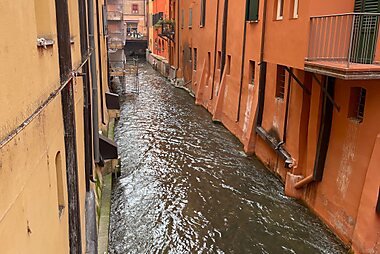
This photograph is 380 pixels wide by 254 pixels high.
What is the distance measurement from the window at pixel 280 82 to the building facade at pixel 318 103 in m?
0.03

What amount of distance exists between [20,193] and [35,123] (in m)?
0.74

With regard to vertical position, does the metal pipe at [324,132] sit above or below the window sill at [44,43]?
below

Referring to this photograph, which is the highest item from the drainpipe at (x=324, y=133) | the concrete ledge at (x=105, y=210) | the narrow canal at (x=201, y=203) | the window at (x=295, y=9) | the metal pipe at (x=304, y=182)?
the window at (x=295, y=9)

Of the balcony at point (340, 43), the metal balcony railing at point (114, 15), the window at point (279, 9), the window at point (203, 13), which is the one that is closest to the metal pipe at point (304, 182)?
the balcony at point (340, 43)

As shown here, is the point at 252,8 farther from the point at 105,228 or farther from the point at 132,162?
the point at 105,228

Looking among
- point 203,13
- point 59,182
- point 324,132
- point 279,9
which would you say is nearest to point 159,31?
point 203,13

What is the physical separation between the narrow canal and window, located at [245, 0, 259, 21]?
480 centimetres

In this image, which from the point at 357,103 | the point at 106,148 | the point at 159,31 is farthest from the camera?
the point at 159,31

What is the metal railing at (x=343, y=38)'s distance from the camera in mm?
7633

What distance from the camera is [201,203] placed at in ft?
35.2

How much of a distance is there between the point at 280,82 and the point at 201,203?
4.64 metres

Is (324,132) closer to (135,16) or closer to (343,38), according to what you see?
(343,38)

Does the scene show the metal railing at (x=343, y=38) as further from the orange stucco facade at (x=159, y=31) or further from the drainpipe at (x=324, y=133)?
the orange stucco facade at (x=159, y=31)

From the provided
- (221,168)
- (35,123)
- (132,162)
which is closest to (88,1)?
(132,162)
